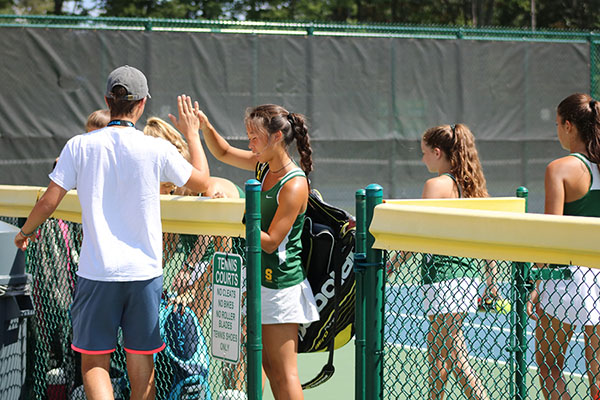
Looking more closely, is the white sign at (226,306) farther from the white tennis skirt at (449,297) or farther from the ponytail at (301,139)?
the white tennis skirt at (449,297)

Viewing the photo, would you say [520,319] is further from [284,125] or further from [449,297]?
[284,125]

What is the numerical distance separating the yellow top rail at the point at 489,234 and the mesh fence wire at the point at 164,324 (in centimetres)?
85

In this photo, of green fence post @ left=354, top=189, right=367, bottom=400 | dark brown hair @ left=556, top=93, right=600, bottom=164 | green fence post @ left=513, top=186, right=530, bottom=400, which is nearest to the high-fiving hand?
green fence post @ left=354, top=189, right=367, bottom=400

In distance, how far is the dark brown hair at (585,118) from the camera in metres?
3.85

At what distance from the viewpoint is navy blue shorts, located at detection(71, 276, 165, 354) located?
11.2 feet

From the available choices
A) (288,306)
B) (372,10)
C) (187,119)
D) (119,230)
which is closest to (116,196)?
(119,230)

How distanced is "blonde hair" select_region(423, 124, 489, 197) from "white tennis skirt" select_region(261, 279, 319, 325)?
52.3 inches

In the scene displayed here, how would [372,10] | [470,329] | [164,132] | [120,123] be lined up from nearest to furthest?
[120,123]
[470,329]
[164,132]
[372,10]

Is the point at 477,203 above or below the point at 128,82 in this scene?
below

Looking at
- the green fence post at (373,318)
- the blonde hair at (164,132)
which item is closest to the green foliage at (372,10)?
the blonde hair at (164,132)

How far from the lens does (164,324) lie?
3.88 m

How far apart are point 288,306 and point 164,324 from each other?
0.76 meters

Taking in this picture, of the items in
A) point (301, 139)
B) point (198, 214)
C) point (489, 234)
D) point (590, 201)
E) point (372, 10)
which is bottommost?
point (489, 234)

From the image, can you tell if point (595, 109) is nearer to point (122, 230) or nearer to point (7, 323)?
point (122, 230)
